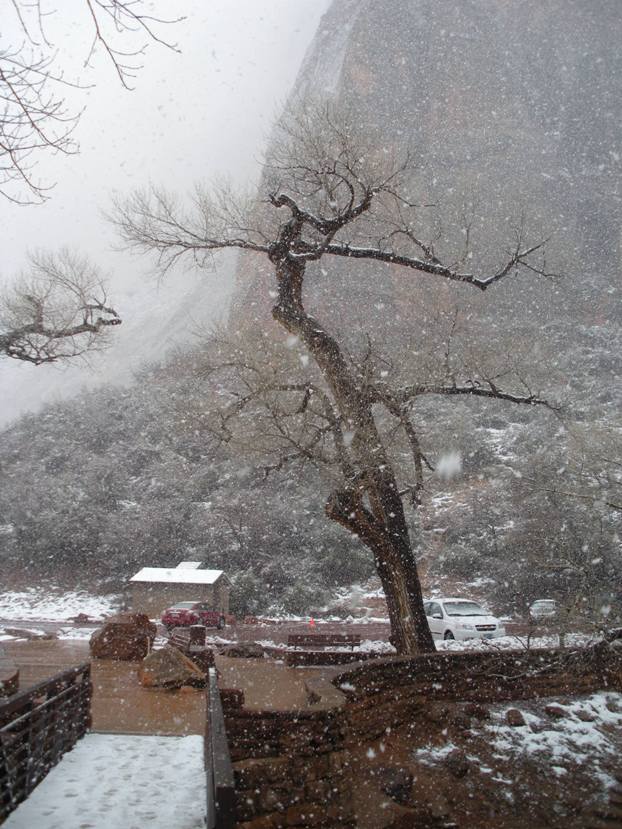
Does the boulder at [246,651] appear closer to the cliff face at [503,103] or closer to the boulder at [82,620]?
the boulder at [82,620]

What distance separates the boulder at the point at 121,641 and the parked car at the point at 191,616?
5413 millimetres

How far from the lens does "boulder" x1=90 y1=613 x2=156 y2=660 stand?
1255cm

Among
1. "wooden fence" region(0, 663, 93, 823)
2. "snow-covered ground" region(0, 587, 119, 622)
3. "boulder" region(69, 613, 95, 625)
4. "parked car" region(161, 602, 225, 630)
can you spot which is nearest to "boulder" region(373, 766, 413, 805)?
"wooden fence" region(0, 663, 93, 823)

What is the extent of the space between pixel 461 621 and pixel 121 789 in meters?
12.2

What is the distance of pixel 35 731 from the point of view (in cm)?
503

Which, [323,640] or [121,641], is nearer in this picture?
[121,641]

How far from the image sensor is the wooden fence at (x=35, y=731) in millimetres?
4422

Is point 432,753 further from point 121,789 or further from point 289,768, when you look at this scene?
point 121,789

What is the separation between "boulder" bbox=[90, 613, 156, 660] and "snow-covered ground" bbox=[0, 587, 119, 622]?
9.92 meters

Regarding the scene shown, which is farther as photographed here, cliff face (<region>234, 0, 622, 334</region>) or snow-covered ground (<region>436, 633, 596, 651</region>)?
cliff face (<region>234, 0, 622, 334</region>)

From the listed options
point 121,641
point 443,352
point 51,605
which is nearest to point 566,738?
point 121,641

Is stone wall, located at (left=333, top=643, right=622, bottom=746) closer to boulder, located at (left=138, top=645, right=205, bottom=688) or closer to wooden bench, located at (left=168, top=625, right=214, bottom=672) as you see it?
boulder, located at (left=138, top=645, right=205, bottom=688)

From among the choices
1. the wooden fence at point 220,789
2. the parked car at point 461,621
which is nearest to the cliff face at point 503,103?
the parked car at point 461,621

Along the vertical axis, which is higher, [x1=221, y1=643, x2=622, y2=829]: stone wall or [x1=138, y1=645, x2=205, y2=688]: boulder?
[x1=138, y1=645, x2=205, y2=688]: boulder
